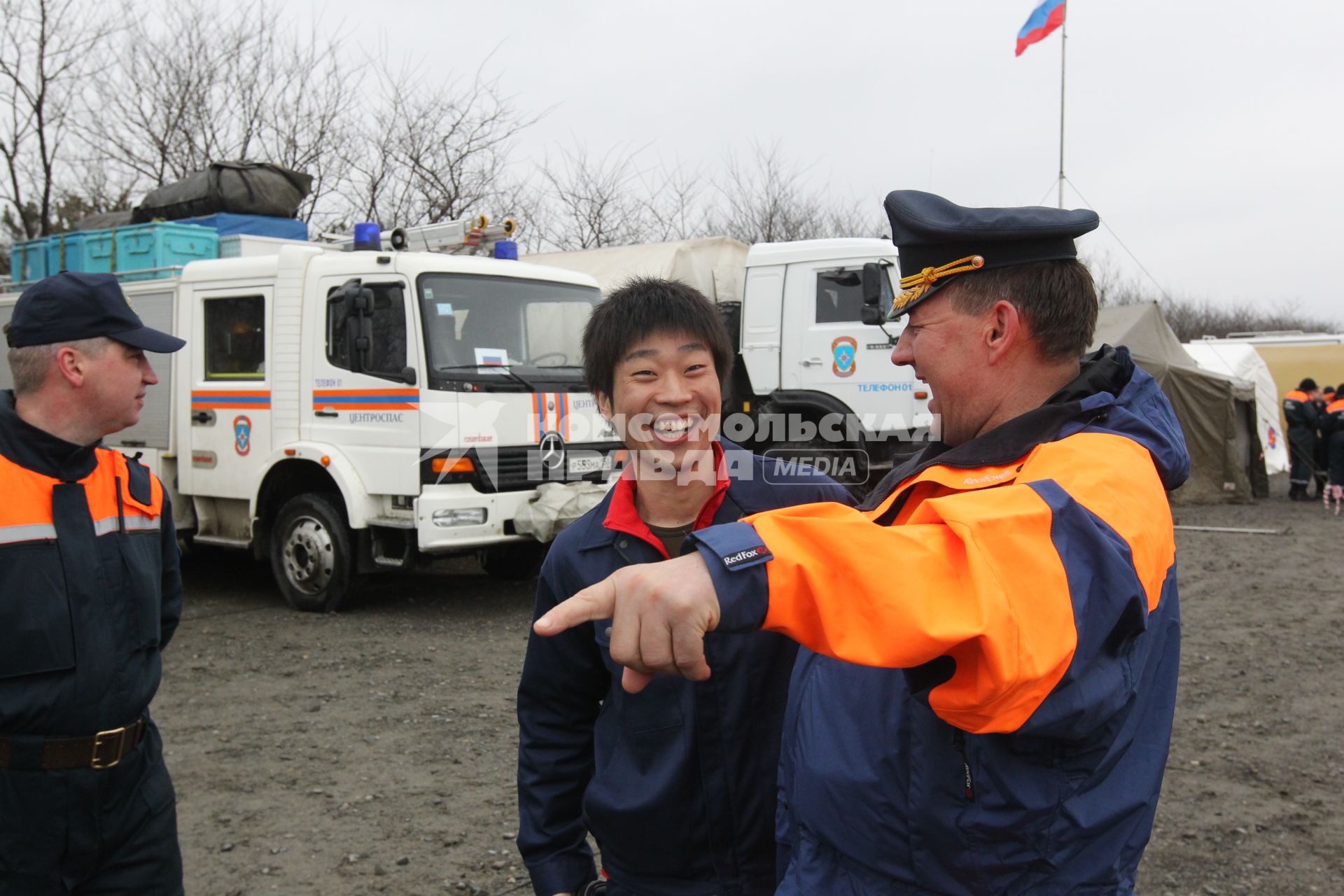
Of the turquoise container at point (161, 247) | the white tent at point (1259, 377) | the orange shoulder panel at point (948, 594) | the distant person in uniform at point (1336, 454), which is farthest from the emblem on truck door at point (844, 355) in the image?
the white tent at point (1259, 377)

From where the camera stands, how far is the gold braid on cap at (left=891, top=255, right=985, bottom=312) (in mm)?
1369

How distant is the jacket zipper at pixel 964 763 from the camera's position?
1182 millimetres

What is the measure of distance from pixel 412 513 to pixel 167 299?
10.5 feet

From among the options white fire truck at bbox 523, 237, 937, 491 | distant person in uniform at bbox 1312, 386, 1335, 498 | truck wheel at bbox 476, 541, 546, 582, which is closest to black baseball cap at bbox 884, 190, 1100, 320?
truck wheel at bbox 476, 541, 546, 582

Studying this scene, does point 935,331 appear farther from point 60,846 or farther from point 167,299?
point 167,299

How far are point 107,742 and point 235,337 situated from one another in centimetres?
647

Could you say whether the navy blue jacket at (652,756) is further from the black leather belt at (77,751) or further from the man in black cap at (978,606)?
the black leather belt at (77,751)

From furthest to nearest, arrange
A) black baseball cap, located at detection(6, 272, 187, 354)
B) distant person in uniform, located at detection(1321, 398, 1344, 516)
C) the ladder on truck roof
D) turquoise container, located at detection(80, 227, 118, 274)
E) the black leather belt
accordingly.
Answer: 1. distant person in uniform, located at detection(1321, 398, 1344, 516)
2. turquoise container, located at detection(80, 227, 118, 274)
3. the ladder on truck roof
4. black baseball cap, located at detection(6, 272, 187, 354)
5. the black leather belt

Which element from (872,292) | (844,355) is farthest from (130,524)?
(844,355)

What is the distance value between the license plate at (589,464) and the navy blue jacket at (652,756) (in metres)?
5.94

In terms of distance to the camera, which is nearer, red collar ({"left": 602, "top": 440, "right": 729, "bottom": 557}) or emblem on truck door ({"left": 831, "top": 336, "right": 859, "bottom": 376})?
red collar ({"left": 602, "top": 440, "right": 729, "bottom": 557})

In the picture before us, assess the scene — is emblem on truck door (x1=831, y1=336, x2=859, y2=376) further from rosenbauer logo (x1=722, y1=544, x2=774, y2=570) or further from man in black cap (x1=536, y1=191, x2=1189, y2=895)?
rosenbauer logo (x1=722, y1=544, x2=774, y2=570)

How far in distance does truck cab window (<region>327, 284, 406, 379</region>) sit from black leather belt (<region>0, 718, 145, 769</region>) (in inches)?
204

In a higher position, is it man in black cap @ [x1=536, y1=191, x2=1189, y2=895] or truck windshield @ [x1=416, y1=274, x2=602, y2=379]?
truck windshield @ [x1=416, y1=274, x2=602, y2=379]
